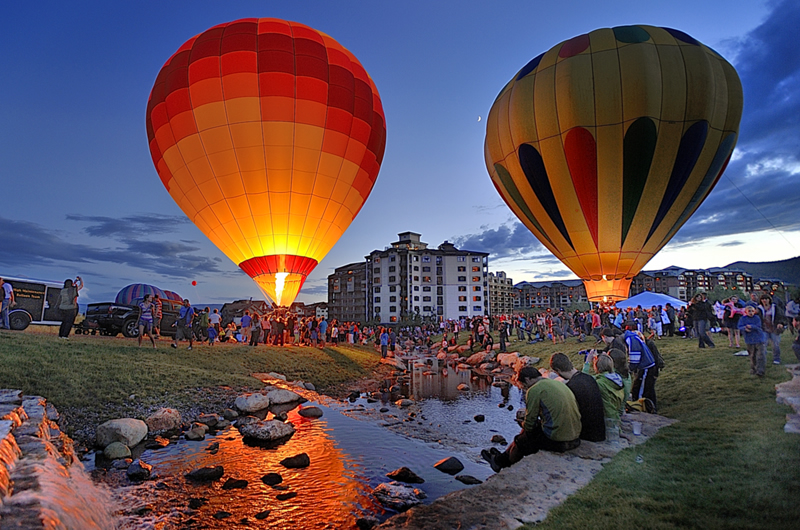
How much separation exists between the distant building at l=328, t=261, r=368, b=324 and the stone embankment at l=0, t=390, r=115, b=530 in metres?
90.3

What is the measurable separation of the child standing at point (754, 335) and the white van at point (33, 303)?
24266 millimetres

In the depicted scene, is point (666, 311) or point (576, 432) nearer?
point (576, 432)

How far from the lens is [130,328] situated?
18828mm

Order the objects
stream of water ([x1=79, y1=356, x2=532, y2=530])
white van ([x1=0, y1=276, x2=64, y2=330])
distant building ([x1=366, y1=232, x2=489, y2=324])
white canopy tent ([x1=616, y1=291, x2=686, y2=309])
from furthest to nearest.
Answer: distant building ([x1=366, y1=232, x2=489, y2=324]) → white canopy tent ([x1=616, y1=291, x2=686, y2=309]) → white van ([x1=0, y1=276, x2=64, y2=330]) → stream of water ([x1=79, y1=356, x2=532, y2=530])

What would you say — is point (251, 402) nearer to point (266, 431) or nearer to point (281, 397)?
point (281, 397)

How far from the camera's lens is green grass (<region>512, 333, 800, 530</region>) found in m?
3.94

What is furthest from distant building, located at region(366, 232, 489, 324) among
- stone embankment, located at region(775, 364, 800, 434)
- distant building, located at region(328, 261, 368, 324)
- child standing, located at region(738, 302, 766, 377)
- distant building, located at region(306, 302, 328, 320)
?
stone embankment, located at region(775, 364, 800, 434)

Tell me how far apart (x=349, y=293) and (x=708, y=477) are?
331 feet

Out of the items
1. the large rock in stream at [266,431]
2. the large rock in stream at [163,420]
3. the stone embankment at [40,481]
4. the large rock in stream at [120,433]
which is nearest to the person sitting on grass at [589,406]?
the stone embankment at [40,481]

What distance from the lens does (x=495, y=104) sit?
19.3 metres

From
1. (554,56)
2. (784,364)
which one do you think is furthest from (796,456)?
(554,56)

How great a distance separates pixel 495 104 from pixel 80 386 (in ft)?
59.0

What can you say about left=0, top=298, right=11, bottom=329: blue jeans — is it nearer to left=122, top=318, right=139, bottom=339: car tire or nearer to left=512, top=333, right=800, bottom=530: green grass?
left=122, top=318, right=139, bottom=339: car tire

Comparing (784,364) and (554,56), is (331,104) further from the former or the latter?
(784,364)
